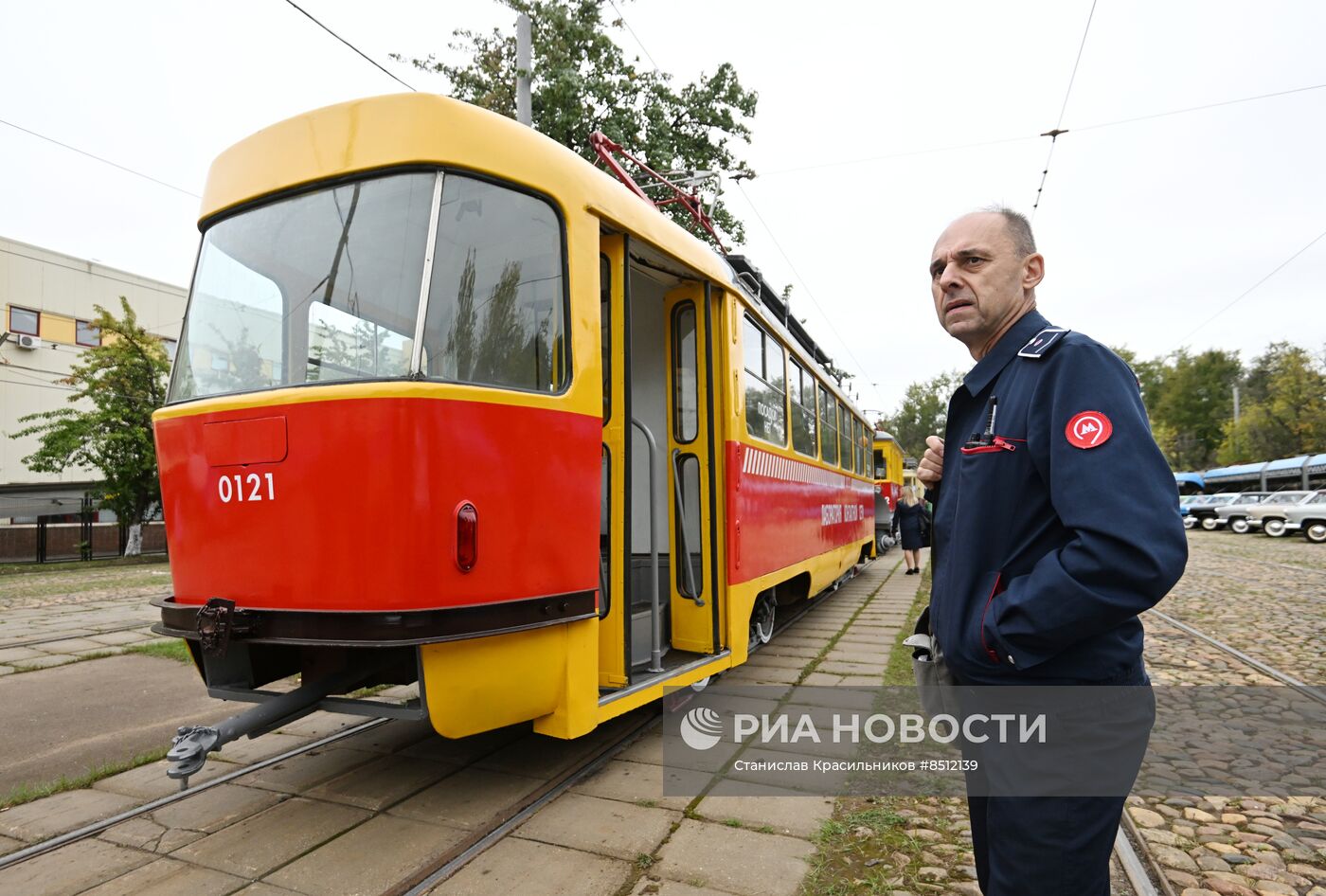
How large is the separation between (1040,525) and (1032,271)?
1.91 ft

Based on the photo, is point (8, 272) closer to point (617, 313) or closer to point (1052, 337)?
point (617, 313)

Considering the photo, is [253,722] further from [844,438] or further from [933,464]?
[844,438]

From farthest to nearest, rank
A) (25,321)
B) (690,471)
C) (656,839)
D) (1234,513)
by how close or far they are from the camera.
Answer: (1234,513), (25,321), (690,471), (656,839)

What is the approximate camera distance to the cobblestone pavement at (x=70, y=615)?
281 inches

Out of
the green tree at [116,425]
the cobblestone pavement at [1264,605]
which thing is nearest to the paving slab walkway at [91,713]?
the cobblestone pavement at [1264,605]

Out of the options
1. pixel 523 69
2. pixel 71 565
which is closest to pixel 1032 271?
pixel 523 69

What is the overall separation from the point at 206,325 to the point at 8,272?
28224mm

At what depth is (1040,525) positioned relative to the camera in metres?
1.53

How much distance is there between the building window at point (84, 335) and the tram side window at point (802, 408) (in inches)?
1088

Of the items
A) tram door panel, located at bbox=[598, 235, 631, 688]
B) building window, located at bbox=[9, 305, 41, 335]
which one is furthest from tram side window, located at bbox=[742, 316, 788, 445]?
building window, located at bbox=[9, 305, 41, 335]

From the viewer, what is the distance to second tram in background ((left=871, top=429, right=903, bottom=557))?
19.7 meters

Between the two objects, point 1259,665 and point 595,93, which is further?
point 595,93

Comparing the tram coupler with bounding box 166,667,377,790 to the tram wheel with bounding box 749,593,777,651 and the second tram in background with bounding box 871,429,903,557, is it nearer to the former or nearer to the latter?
the tram wheel with bounding box 749,593,777,651

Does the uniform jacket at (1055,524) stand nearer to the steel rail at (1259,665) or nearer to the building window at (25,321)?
the steel rail at (1259,665)
